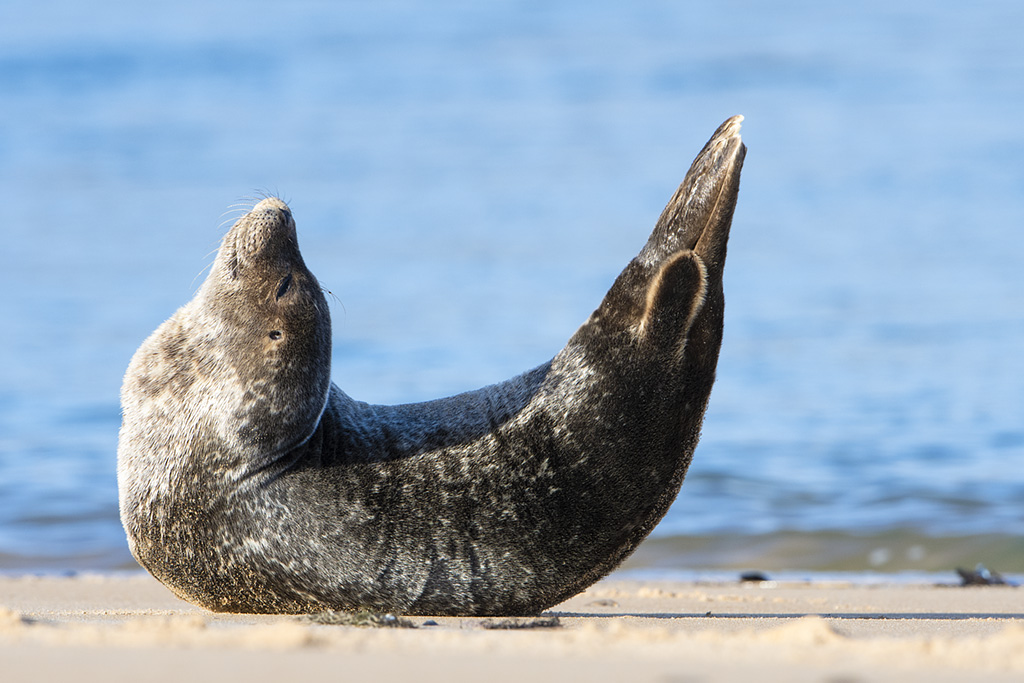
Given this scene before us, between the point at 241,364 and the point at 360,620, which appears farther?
the point at 241,364

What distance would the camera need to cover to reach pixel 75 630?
12.6 feet

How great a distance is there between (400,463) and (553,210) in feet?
54.8

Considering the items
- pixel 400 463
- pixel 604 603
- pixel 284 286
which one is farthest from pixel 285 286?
pixel 604 603

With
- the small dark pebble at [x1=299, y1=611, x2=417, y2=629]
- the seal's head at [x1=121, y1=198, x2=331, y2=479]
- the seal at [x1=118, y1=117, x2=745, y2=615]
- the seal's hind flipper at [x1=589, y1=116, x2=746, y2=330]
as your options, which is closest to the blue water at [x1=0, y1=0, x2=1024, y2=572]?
the seal's head at [x1=121, y1=198, x2=331, y2=479]

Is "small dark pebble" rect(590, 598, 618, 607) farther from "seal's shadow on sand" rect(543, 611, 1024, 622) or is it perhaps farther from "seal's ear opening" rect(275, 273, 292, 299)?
"seal's ear opening" rect(275, 273, 292, 299)

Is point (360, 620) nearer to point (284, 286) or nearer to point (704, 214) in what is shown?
point (284, 286)

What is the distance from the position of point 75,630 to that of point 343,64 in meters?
30.1

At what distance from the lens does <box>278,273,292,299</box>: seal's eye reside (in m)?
4.99

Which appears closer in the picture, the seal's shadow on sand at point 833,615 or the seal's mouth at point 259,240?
the seal's mouth at point 259,240

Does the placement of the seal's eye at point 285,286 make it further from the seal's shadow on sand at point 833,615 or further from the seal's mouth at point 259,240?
the seal's shadow on sand at point 833,615

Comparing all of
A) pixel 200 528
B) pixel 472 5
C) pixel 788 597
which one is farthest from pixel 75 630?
pixel 472 5

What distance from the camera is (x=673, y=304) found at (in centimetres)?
493

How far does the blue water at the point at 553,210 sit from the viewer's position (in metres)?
10.4

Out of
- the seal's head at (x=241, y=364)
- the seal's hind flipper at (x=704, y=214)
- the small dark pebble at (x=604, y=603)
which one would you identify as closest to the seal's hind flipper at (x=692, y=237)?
the seal's hind flipper at (x=704, y=214)
